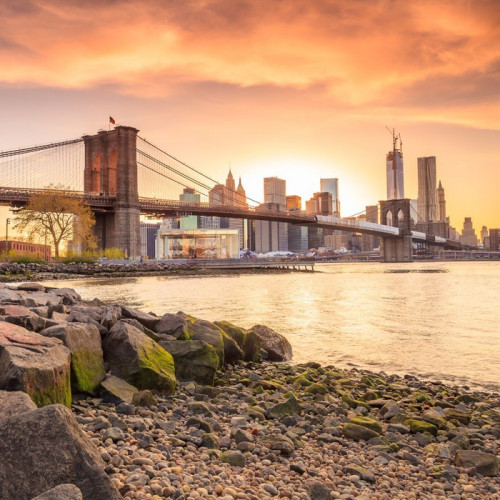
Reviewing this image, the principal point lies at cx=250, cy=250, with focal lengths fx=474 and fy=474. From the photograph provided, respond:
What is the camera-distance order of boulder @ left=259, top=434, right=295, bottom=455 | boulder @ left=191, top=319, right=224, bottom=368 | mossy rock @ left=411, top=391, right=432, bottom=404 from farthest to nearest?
boulder @ left=191, top=319, right=224, bottom=368 < mossy rock @ left=411, top=391, right=432, bottom=404 < boulder @ left=259, top=434, right=295, bottom=455

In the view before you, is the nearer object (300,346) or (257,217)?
(300,346)

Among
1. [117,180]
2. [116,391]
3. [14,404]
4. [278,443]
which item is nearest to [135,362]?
[116,391]

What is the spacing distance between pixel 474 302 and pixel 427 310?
5.04 metres

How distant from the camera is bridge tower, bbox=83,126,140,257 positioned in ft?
196

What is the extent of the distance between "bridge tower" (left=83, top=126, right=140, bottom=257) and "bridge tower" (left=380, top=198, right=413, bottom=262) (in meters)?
66.7

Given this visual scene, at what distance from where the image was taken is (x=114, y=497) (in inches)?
113

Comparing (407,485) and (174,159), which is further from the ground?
(174,159)

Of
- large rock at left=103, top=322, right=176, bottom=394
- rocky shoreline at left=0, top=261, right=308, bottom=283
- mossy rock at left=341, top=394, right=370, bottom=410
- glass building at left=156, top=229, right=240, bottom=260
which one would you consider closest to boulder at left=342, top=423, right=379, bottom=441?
mossy rock at left=341, top=394, right=370, bottom=410

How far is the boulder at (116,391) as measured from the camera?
5371 mm

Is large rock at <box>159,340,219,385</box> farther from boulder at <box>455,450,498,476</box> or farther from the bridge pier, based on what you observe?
the bridge pier

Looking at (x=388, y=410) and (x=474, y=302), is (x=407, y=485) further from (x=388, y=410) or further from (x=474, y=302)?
(x=474, y=302)

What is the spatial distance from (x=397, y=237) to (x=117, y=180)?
6968 centimetres

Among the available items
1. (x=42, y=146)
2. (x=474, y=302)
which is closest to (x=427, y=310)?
(x=474, y=302)

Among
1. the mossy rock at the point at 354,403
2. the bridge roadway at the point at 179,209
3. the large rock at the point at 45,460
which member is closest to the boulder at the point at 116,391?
the large rock at the point at 45,460
